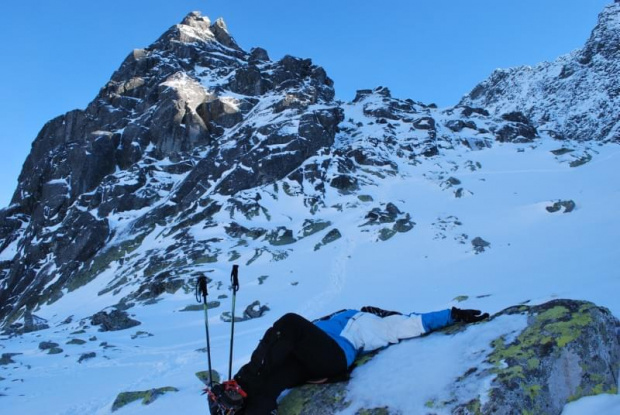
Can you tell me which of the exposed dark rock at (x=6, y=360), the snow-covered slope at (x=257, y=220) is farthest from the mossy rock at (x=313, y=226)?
the exposed dark rock at (x=6, y=360)

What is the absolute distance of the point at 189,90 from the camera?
3049 inches

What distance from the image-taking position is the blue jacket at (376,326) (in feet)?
18.5

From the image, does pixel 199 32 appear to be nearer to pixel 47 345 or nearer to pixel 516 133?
pixel 516 133

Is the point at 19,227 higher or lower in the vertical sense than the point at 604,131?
lower

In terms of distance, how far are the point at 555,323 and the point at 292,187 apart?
162 ft

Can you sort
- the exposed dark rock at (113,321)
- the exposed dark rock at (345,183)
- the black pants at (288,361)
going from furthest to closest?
the exposed dark rock at (345,183) < the exposed dark rock at (113,321) < the black pants at (288,361)

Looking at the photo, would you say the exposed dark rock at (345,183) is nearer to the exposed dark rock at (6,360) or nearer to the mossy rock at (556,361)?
the exposed dark rock at (6,360)

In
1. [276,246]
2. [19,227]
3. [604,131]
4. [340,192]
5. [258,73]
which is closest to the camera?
[276,246]

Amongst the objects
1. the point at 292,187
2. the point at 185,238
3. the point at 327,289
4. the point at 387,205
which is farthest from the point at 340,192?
the point at 327,289

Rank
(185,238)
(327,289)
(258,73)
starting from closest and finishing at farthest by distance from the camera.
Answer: (327,289)
(185,238)
(258,73)

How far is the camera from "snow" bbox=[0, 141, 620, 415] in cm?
522

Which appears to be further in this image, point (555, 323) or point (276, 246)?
point (276, 246)

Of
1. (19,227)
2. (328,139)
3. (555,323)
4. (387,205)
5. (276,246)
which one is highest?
(328,139)

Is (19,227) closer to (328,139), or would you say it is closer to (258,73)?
(258,73)
